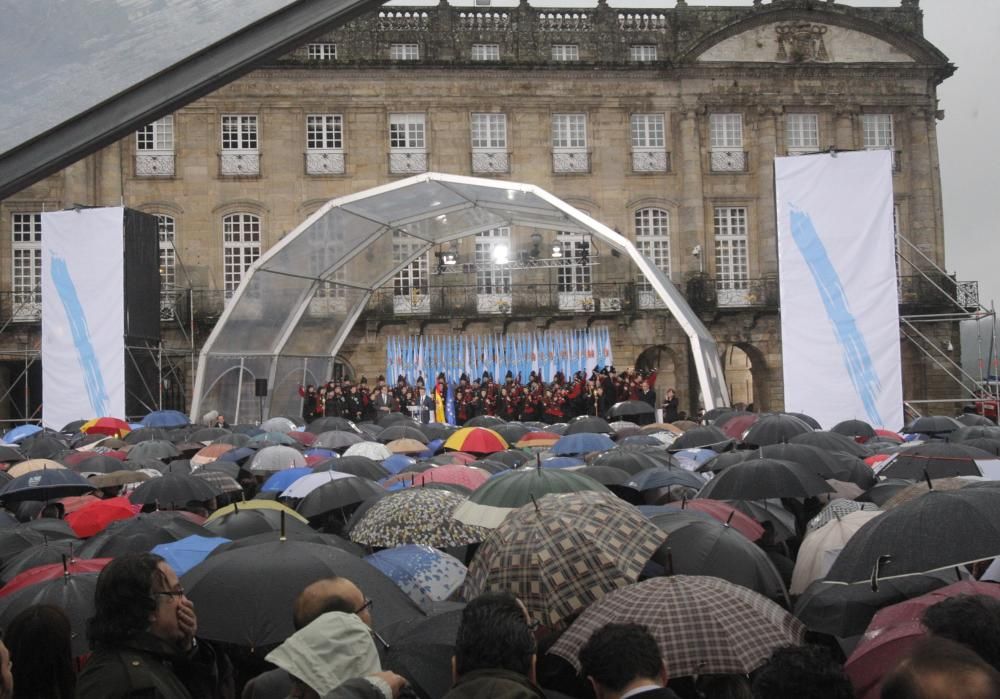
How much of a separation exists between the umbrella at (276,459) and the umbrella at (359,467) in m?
1.36

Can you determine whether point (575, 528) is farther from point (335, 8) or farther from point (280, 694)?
point (335, 8)

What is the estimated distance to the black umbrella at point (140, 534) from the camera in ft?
22.3

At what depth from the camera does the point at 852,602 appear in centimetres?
508

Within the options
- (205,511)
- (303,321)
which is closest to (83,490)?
(205,511)

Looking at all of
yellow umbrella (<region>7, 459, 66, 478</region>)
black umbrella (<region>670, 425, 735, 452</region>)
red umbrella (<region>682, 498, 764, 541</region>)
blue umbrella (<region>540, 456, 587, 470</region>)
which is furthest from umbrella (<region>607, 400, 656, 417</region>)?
red umbrella (<region>682, 498, 764, 541</region>)

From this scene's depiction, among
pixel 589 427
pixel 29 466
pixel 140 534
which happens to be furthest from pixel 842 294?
pixel 140 534

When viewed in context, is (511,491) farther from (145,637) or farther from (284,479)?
(284,479)

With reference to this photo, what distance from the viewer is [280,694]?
4.31 m

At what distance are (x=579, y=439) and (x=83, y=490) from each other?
5098mm

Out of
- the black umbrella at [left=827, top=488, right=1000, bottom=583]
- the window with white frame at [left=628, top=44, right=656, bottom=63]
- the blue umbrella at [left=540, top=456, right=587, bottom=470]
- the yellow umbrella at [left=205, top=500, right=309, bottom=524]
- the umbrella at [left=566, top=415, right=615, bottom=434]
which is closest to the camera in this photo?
the black umbrella at [left=827, top=488, right=1000, bottom=583]

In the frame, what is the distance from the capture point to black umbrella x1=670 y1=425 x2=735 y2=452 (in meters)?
13.2

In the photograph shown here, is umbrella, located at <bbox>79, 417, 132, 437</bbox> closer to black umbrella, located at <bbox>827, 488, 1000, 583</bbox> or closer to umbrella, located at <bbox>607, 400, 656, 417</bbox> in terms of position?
umbrella, located at <bbox>607, 400, 656, 417</bbox>

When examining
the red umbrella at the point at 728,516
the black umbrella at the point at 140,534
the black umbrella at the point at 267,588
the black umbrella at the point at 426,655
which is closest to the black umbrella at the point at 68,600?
the black umbrella at the point at 267,588

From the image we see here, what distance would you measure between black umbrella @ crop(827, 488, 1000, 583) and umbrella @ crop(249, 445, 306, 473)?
769 centimetres
